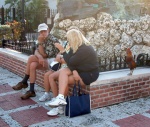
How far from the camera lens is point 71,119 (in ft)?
13.3

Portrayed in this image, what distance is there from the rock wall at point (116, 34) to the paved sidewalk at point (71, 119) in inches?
110

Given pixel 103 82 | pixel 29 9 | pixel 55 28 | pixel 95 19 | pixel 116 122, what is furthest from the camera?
pixel 29 9

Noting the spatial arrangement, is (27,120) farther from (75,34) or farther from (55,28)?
(55,28)

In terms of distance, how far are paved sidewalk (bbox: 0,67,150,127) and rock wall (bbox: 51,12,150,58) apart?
2.80m

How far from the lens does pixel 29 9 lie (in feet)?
60.7

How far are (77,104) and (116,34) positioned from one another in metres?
4.10

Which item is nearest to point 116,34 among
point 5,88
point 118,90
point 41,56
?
point 41,56

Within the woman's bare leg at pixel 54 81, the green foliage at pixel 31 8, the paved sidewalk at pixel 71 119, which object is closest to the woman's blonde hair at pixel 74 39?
the woman's bare leg at pixel 54 81

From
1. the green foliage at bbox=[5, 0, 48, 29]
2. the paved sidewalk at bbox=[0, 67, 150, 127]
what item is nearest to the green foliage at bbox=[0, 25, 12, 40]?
the paved sidewalk at bbox=[0, 67, 150, 127]

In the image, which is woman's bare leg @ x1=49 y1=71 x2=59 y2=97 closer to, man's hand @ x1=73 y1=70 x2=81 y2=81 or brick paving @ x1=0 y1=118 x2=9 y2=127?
man's hand @ x1=73 y1=70 x2=81 y2=81

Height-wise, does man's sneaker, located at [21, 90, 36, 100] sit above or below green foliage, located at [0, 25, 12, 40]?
below

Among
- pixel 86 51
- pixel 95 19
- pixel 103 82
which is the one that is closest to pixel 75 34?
pixel 86 51

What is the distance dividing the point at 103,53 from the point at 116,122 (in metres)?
3.81

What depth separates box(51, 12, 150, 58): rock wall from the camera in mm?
7531
